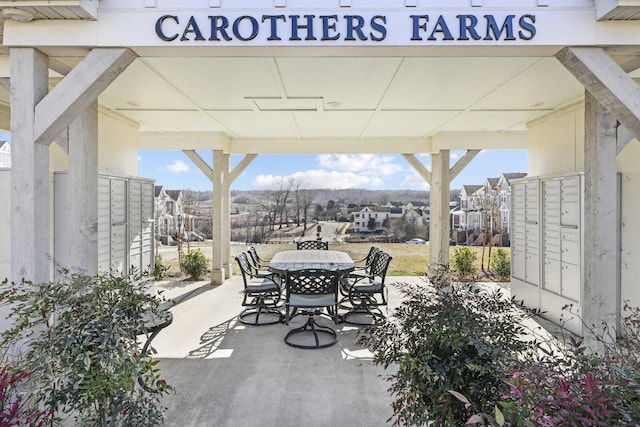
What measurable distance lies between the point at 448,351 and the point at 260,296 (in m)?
3.24

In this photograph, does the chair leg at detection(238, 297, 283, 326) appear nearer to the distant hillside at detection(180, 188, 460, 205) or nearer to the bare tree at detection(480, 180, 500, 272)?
the distant hillside at detection(180, 188, 460, 205)

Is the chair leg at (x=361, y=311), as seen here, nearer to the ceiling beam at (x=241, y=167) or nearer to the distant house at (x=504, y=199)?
the ceiling beam at (x=241, y=167)

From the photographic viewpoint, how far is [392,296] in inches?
234

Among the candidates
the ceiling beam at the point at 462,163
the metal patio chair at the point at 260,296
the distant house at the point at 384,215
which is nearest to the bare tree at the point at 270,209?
the distant house at the point at 384,215

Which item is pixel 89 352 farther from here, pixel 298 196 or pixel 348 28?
pixel 298 196

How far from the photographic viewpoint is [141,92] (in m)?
4.09

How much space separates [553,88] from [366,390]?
3666 mm

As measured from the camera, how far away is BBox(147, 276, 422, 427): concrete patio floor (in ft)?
8.25

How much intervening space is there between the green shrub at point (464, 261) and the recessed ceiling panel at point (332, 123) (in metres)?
3.17

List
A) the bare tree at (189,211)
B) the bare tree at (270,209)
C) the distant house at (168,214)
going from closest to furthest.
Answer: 1. the bare tree at (189,211)
2. the distant house at (168,214)
3. the bare tree at (270,209)

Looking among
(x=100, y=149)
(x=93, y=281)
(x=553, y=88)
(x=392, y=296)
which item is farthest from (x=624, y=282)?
(x=100, y=149)

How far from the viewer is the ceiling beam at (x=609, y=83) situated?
7.86 feet

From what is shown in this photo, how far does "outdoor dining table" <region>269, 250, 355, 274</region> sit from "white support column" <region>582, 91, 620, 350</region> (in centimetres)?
220

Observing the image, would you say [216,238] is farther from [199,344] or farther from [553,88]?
[553,88]
